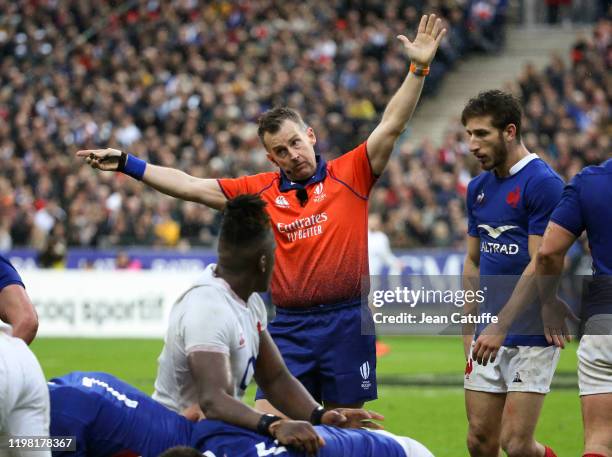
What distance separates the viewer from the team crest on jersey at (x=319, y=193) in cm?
717

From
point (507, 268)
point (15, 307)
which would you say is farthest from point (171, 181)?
point (507, 268)

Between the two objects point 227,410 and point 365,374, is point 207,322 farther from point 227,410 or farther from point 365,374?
point 365,374

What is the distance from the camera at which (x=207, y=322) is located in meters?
5.27

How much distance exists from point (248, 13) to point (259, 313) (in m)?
26.0

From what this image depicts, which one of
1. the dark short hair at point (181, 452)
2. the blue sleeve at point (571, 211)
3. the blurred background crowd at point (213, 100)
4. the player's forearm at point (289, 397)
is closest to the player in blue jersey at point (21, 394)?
the dark short hair at point (181, 452)

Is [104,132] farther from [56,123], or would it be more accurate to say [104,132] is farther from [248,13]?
[248,13]

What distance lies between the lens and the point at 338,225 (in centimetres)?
710

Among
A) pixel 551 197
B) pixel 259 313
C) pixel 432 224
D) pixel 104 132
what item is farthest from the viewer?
pixel 104 132

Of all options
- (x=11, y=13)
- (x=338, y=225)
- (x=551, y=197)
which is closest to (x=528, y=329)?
(x=551, y=197)

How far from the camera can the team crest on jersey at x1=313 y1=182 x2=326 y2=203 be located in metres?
7.17

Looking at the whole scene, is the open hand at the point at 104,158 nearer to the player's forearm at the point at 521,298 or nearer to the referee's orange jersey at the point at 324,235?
the referee's orange jersey at the point at 324,235

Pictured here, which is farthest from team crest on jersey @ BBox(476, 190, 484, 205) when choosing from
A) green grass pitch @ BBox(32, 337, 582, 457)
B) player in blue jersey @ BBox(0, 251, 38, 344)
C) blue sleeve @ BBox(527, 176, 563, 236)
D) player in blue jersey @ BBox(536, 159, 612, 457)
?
green grass pitch @ BBox(32, 337, 582, 457)

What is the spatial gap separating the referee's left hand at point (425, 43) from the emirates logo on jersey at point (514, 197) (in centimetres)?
94

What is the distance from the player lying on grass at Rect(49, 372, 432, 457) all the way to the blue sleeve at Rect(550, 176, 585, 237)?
1363 millimetres
